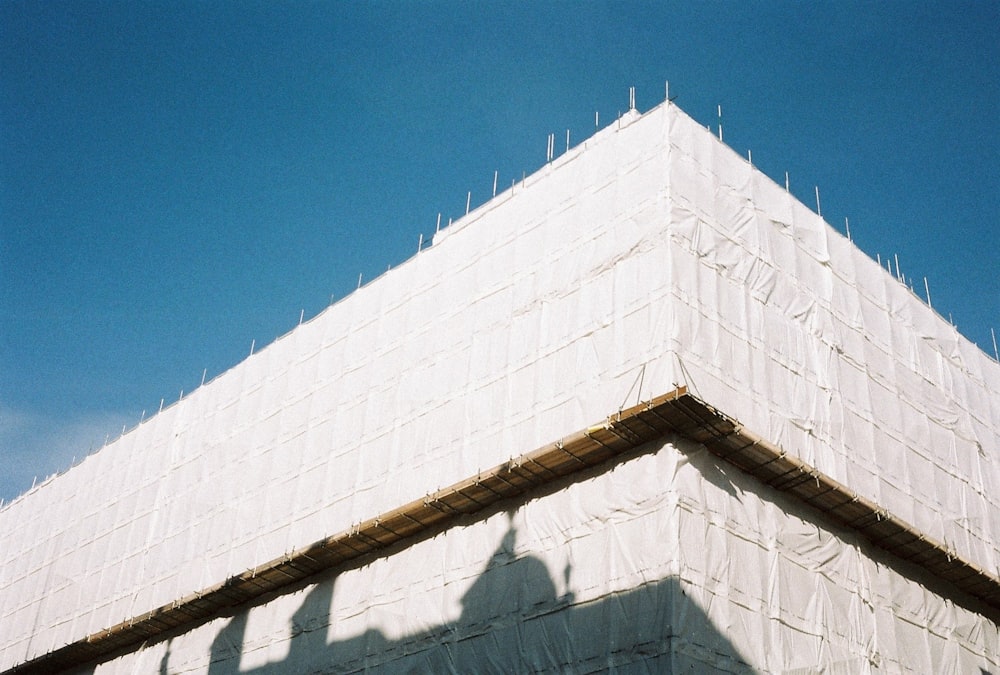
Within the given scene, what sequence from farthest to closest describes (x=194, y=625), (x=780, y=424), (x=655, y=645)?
1. (x=194, y=625)
2. (x=780, y=424)
3. (x=655, y=645)

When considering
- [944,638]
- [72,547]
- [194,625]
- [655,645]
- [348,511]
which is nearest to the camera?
[655,645]

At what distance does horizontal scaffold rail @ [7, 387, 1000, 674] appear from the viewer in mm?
21797

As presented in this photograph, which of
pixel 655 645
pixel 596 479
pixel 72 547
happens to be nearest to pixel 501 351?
pixel 596 479

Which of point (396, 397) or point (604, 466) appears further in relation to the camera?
point (396, 397)

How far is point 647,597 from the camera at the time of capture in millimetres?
20016

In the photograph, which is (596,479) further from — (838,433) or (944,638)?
(944,638)

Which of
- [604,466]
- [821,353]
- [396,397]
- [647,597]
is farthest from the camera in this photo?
[396,397]

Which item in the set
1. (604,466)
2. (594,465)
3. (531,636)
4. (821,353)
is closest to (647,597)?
(531,636)

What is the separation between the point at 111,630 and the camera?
104ft

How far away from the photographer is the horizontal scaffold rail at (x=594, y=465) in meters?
21.8

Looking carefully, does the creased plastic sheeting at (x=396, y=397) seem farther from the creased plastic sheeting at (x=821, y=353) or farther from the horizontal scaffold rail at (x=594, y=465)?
the creased plastic sheeting at (x=821, y=353)

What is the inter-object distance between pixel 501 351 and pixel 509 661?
758 cm

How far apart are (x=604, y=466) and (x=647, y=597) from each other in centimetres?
344

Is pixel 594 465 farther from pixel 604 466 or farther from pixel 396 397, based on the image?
pixel 396 397
